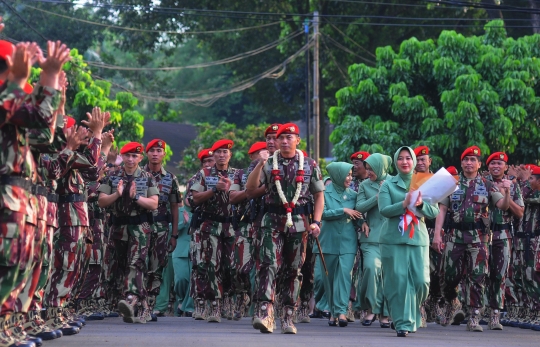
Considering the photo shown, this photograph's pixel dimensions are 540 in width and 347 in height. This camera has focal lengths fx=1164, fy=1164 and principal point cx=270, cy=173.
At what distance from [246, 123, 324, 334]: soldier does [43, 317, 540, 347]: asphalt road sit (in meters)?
0.36

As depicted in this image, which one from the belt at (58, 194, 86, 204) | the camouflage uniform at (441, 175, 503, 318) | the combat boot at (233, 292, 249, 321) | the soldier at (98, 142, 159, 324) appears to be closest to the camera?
the belt at (58, 194, 86, 204)

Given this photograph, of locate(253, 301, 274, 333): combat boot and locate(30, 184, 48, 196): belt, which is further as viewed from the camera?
locate(253, 301, 274, 333): combat boot

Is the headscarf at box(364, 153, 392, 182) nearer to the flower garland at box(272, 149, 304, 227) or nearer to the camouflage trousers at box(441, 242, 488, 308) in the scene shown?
the camouflage trousers at box(441, 242, 488, 308)

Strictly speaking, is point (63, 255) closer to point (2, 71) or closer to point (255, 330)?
point (255, 330)

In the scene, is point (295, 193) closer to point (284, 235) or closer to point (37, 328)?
point (284, 235)

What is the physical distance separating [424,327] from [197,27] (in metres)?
28.1

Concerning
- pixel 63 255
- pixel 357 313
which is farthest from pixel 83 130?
pixel 357 313

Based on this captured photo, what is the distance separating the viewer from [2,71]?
830 cm

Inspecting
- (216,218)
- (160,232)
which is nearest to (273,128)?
(216,218)

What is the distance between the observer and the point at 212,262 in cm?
1520

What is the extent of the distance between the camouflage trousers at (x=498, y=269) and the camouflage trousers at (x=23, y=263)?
7.46 metres

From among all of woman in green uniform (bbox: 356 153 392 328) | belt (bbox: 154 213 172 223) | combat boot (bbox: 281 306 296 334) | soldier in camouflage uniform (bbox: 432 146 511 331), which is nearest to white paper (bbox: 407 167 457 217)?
combat boot (bbox: 281 306 296 334)

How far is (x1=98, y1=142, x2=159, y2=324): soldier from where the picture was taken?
46.2 feet

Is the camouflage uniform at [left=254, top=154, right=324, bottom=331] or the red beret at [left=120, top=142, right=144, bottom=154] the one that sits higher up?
the red beret at [left=120, top=142, right=144, bottom=154]
